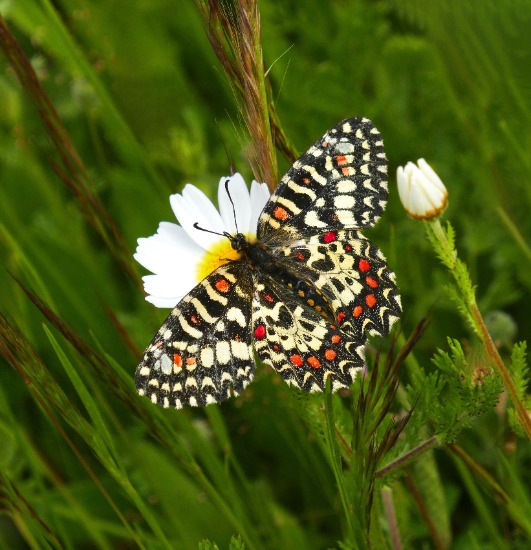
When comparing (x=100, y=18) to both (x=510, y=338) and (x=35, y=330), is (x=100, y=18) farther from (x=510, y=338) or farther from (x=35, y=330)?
(x=510, y=338)

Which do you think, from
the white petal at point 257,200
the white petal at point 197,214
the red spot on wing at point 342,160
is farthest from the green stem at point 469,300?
the white petal at point 197,214

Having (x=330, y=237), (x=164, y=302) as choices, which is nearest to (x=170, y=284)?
(x=164, y=302)

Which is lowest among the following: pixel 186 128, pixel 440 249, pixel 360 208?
pixel 440 249

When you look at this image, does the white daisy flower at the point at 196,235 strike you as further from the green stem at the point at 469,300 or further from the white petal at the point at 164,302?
the green stem at the point at 469,300

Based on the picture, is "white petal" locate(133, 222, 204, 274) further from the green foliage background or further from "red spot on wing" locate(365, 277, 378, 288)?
"red spot on wing" locate(365, 277, 378, 288)

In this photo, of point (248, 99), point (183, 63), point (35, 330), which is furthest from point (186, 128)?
point (248, 99)

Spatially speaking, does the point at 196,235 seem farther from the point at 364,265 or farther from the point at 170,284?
the point at 364,265
